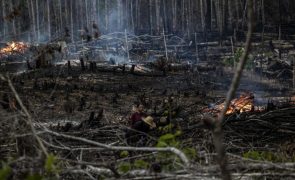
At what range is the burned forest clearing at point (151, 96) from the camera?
4035 millimetres

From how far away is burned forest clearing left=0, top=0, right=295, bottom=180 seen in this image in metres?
4.04

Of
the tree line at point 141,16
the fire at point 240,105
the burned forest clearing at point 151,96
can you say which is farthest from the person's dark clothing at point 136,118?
the tree line at point 141,16

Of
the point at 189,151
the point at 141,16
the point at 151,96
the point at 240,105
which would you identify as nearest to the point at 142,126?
the point at 240,105

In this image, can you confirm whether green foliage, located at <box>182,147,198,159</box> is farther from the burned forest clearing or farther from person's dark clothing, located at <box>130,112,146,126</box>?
person's dark clothing, located at <box>130,112,146,126</box>

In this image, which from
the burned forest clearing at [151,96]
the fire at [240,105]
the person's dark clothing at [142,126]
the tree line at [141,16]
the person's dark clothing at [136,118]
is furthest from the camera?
the tree line at [141,16]

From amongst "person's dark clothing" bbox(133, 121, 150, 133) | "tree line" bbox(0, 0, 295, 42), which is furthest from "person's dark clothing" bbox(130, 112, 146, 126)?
"tree line" bbox(0, 0, 295, 42)

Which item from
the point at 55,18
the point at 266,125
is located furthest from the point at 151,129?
the point at 55,18

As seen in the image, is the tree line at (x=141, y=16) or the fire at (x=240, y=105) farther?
the tree line at (x=141, y=16)

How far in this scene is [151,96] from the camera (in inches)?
672

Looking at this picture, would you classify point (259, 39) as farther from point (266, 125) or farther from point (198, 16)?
point (266, 125)

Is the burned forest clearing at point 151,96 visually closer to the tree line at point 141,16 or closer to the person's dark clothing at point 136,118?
the person's dark clothing at point 136,118

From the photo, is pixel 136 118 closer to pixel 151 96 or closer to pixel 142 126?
pixel 142 126

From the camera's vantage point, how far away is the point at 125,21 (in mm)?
47500

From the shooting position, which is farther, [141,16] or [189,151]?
[141,16]
